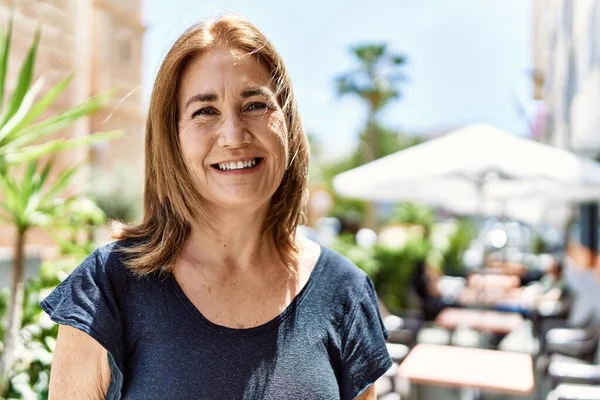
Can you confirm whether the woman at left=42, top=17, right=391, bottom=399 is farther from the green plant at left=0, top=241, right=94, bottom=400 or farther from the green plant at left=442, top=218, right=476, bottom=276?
the green plant at left=442, top=218, right=476, bottom=276

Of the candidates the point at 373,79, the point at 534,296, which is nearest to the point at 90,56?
the point at 373,79

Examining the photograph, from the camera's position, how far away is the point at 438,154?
6.32 meters

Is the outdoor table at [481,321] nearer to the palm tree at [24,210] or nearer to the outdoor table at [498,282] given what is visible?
the outdoor table at [498,282]

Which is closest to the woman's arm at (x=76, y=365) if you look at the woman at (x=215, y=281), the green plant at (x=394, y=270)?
the woman at (x=215, y=281)

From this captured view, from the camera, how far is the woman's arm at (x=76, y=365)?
47.1 inches

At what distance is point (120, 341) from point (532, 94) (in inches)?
1399

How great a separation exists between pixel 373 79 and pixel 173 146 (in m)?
31.7

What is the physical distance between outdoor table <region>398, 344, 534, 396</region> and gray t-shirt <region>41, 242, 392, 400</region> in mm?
2909

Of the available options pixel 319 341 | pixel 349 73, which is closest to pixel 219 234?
pixel 319 341

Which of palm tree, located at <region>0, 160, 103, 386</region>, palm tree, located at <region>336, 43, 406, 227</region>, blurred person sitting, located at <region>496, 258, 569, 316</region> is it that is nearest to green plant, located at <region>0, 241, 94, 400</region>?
palm tree, located at <region>0, 160, 103, 386</region>

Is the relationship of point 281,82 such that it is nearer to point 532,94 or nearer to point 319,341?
point 319,341

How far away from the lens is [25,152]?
248 centimetres

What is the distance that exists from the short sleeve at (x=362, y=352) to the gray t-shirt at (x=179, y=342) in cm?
4

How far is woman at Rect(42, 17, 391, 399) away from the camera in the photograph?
124cm
